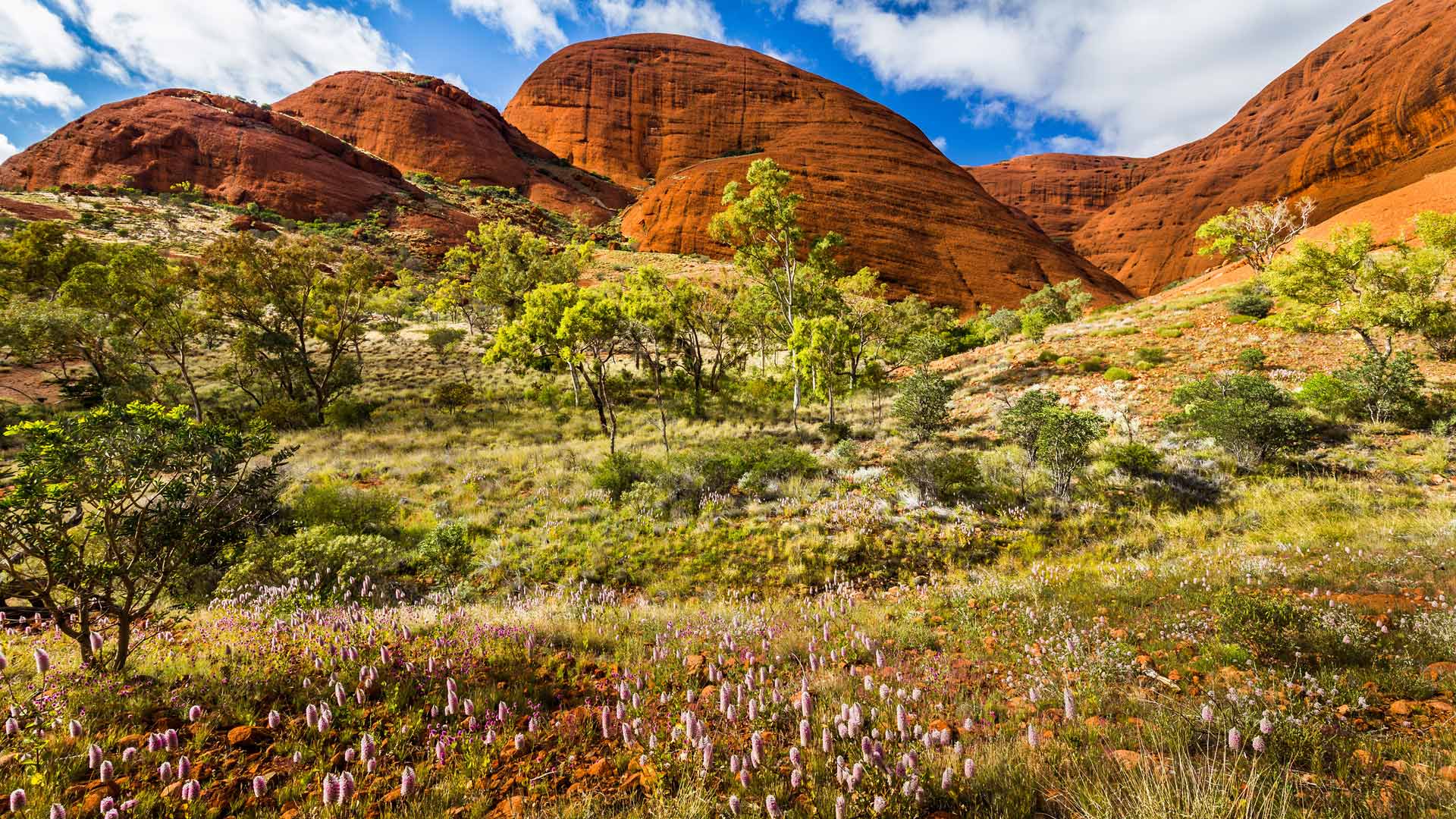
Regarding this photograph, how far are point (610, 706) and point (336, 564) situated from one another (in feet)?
23.2

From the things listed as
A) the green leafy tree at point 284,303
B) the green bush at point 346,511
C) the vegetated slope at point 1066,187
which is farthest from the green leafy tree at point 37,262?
the vegetated slope at point 1066,187

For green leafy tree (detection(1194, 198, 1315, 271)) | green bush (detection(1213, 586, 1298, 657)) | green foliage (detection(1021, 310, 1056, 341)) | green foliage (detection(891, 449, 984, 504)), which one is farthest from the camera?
green leafy tree (detection(1194, 198, 1315, 271))

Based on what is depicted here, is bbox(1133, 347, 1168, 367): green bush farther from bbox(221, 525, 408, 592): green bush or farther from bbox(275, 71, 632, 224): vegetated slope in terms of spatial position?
bbox(275, 71, 632, 224): vegetated slope

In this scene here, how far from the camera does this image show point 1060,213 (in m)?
133

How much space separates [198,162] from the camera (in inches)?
2726

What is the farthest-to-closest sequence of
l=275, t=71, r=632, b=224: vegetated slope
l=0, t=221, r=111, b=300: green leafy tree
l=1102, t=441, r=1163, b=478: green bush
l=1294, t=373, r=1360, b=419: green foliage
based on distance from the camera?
l=275, t=71, r=632, b=224: vegetated slope, l=0, t=221, r=111, b=300: green leafy tree, l=1294, t=373, r=1360, b=419: green foliage, l=1102, t=441, r=1163, b=478: green bush

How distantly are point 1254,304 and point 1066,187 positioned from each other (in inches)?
5836

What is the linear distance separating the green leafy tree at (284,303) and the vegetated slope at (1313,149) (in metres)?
98.7

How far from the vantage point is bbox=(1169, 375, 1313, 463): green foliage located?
11.3 m

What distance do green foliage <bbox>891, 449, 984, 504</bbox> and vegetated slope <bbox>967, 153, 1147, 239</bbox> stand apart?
14359cm

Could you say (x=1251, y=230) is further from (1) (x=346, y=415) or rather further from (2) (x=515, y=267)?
(1) (x=346, y=415)

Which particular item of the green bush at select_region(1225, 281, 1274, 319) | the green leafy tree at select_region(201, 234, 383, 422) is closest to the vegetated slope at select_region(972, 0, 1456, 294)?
the green bush at select_region(1225, 281, 1274, 319)

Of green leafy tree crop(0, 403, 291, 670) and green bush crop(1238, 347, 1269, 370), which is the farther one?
green bush crop(1238, 347, 1269, 370)

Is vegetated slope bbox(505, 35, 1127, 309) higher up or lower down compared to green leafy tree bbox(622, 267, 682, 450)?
higher up
